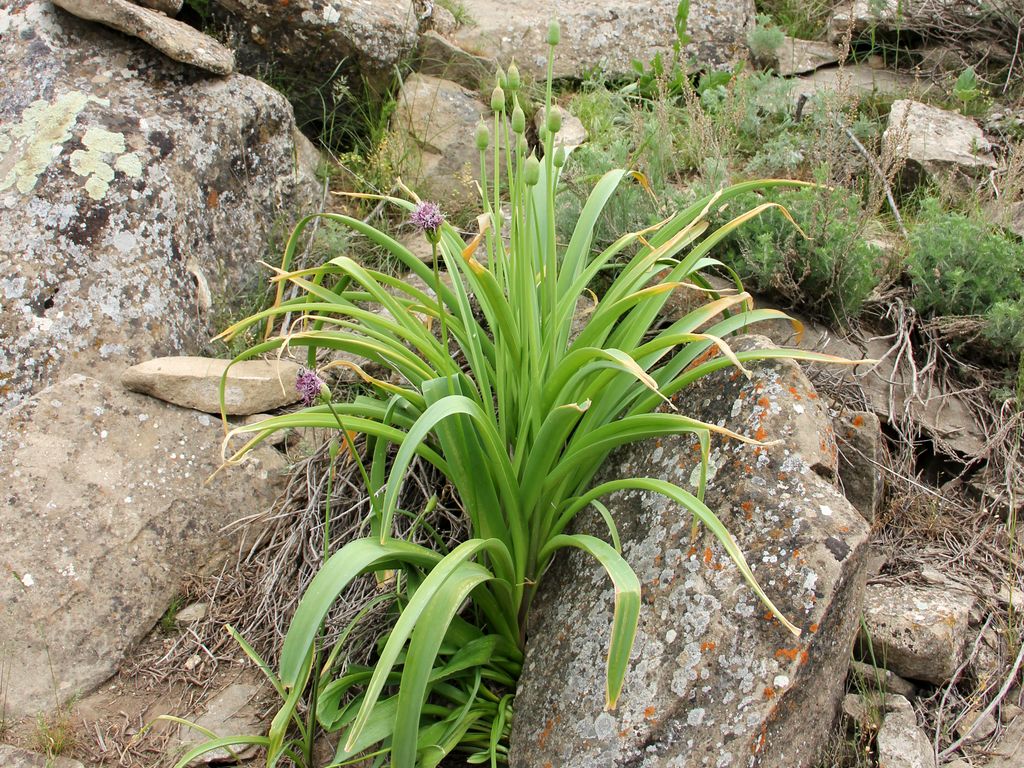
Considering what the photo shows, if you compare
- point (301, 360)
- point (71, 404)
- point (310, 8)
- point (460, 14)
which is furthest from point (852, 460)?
point (460, 14)

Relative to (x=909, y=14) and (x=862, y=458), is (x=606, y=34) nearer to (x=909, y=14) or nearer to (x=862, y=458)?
(x=909, y=14)

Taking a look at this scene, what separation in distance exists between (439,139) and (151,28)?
4.14 feet

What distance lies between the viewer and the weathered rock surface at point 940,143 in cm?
355

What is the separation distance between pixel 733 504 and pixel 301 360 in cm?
169

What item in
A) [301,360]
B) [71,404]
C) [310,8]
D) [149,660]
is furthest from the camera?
[310,8]

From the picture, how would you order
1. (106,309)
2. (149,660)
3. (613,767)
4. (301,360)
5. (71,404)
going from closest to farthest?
(613,767) < (149,660) < (71,404) < (106,309) < (301,360)

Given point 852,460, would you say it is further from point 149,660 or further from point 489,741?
point 149,660

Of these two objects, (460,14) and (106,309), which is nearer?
(106,309)

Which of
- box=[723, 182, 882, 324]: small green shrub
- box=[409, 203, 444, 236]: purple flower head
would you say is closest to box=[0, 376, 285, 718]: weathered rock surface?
box=[409, 203, 444, 236]: purple flower head

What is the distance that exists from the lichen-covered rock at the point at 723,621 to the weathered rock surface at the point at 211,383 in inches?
47.7

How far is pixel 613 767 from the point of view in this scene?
1.87 meters

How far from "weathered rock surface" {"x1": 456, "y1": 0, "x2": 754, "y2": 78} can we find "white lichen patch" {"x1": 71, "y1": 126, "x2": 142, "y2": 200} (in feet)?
6.78

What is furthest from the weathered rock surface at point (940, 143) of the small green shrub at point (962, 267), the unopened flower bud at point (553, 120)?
the unopened flower bud at point (553, 120)

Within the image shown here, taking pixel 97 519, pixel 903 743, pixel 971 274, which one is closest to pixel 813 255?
pixel 971 274
